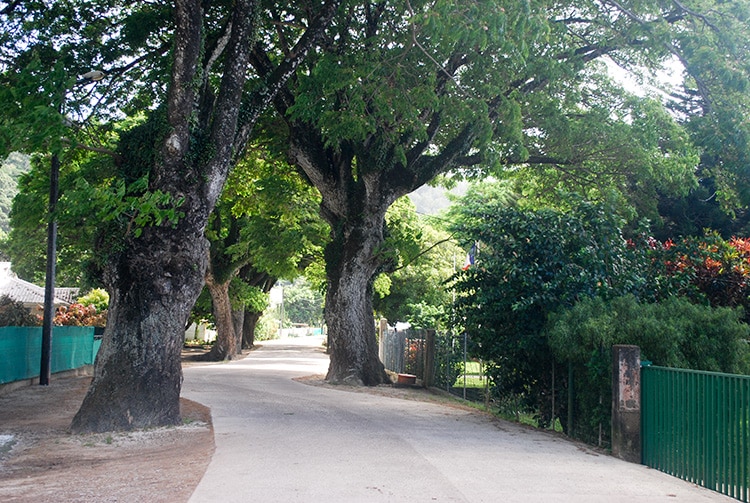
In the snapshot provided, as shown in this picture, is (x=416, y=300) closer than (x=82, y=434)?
No

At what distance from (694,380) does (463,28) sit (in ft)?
20.2

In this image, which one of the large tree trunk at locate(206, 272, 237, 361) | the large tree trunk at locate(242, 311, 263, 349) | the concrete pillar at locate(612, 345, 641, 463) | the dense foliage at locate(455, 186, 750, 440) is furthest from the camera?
the large tree trunk at locate(242, 311, 263, 349)

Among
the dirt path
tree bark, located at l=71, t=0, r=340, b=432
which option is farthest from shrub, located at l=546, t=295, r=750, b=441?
tree bark, located at l=71, t=0, r=340, b=432

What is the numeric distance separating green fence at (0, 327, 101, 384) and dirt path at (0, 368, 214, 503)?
413 cm

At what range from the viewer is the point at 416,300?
46.6 metres

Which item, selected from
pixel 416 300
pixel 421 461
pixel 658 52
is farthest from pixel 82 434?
pixel 416 300

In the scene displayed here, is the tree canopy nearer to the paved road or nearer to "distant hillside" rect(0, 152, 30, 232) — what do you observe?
the paved road

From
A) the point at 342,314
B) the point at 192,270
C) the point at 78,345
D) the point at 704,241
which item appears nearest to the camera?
the point at 192,270

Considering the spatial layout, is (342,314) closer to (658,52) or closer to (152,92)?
(152,92)

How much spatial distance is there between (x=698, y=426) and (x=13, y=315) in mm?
20985

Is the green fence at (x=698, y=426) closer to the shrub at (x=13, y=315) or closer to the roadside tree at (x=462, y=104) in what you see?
the roadside tree at (x=462, y=104)

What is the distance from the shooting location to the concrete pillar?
33.4ft

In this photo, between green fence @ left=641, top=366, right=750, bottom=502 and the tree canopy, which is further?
the tree canopy

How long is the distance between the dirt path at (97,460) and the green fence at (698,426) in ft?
18.8
